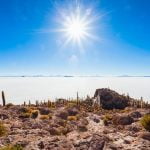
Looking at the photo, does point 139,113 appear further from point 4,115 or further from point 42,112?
point 4,115

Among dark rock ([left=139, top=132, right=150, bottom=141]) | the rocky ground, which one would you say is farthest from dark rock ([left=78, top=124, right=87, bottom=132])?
dark rock ([left=139, top=132, right=150, bottom=141])

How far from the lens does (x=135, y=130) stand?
2475 cm

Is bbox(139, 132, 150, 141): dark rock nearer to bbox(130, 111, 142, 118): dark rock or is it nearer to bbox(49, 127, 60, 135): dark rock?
bbox(49, 127, 60, 135): dark rock

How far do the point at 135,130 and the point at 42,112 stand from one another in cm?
1553

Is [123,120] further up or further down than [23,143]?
further down

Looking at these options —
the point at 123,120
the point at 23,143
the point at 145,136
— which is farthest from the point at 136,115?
the point at 23,143

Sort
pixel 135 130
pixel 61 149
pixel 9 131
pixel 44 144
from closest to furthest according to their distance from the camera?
pixel 61 149
pixel 44 144
pixel 9 131
pixel 135 130

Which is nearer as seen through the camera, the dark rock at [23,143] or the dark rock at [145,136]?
the dark rock at [23,143]

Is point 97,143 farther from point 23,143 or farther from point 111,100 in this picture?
point 111,100

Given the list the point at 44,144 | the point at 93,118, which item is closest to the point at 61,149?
the point at 44,144

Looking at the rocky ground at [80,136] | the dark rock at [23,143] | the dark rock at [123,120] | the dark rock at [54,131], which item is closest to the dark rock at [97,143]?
the rocky ground at [80,136]

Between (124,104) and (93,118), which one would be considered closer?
(93,118)

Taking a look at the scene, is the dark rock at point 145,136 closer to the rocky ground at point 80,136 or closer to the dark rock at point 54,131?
the rocky ground at point 80,136

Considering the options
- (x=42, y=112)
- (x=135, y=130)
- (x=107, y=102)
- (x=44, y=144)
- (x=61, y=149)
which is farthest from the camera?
(x=107, y=102)
